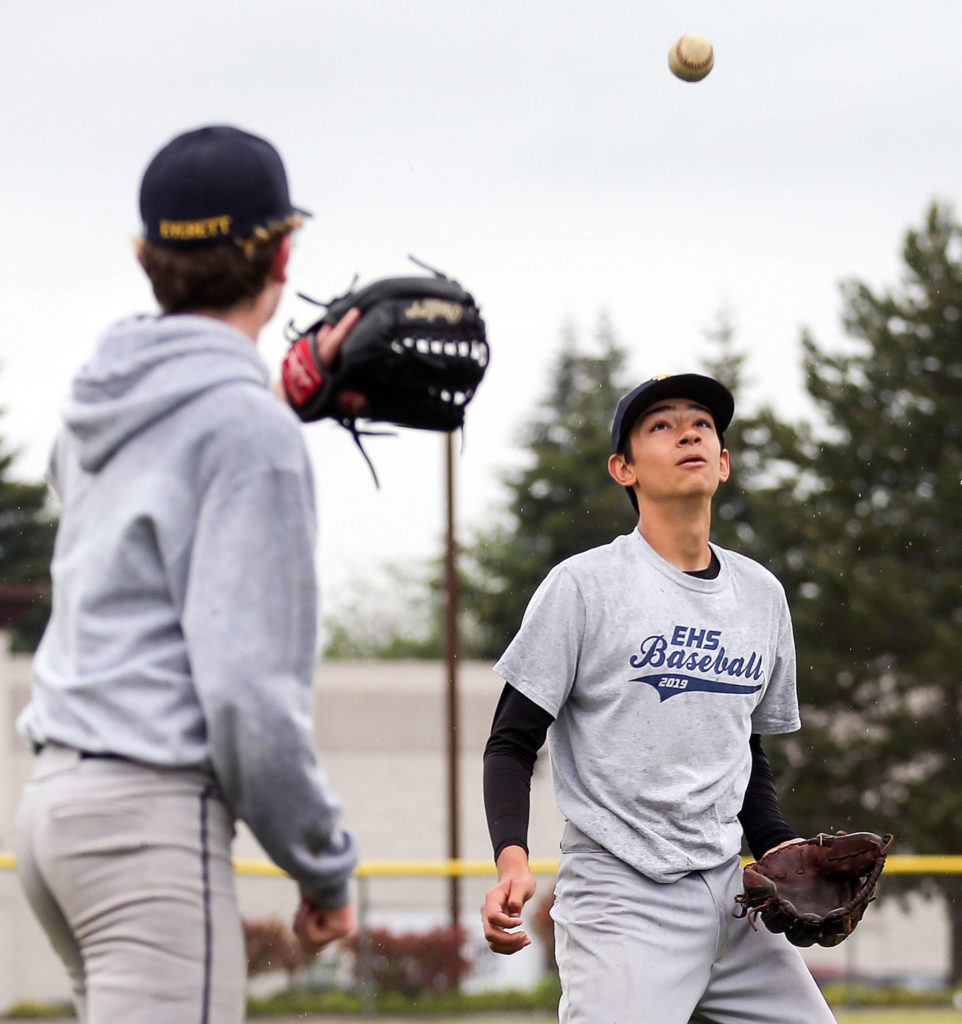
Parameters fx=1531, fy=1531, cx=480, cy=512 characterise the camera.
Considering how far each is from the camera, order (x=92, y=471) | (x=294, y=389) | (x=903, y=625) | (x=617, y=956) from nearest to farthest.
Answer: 1. (x=92, y=471)
2. (x=294, y=389)
3. (x=617, y=956)
4. (x=903, y=625)

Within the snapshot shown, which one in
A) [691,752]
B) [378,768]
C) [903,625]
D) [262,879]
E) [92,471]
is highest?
[92,471]

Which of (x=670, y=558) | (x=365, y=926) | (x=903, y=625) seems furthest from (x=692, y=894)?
(x=903, y=625)

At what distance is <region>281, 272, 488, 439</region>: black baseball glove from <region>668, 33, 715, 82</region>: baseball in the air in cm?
397

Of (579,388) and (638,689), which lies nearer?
(638,689)

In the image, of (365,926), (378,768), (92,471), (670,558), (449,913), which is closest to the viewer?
(92,471)

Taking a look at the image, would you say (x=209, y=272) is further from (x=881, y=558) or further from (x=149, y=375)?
(x=881, y=558)

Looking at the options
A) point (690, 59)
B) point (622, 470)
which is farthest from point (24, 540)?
point (622, 470)

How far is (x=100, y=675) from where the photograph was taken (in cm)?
207

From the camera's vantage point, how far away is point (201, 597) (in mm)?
2029

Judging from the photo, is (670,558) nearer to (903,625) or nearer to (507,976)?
(507,976)

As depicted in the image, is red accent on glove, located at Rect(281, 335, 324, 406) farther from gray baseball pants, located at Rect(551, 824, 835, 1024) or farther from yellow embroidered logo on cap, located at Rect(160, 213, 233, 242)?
gray baseball pants, located at Rect(551, 824, 835, 1024)

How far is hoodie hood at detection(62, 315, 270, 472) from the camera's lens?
215 centimetres

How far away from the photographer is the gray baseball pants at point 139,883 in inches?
79.2

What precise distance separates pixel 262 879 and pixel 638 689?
8.75 metres
